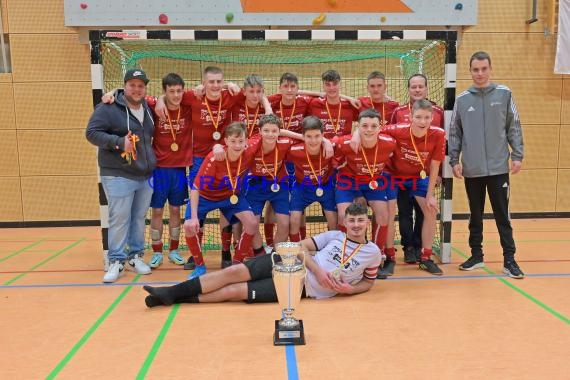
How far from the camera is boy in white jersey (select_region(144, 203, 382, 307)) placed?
3820 millimetres

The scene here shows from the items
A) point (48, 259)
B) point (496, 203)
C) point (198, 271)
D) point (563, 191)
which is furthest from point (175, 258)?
point (563, 191)

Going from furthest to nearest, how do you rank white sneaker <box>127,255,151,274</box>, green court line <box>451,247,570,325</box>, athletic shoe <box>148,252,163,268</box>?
1. athletic shoe <box>148,252,163,268</box>
2. white sneaker <box>127,255,151,274</box>
3. green court line <box>451,247,570,325</box>

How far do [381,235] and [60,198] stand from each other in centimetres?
531

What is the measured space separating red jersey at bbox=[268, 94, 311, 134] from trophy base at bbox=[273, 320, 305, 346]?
2550 mm

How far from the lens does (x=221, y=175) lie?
179 inches

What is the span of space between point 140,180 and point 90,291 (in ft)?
3.66

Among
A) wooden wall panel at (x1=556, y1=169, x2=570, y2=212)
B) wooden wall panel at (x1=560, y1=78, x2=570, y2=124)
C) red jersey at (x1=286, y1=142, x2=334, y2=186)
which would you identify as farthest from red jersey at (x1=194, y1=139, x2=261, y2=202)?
wooden wall panel at (x1=556, y1=169, x2=570, y2=212)

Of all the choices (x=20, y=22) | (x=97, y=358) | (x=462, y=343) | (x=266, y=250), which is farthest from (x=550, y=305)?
(x=20, y=22)

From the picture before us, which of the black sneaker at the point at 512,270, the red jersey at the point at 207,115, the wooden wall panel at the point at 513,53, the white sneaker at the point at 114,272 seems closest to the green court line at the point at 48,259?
the white sneaker at the point at 114,272

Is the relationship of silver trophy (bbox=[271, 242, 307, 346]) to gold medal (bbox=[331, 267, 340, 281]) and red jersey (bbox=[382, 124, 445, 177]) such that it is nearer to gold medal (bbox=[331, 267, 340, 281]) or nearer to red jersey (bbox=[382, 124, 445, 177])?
gold medal (bbox=[331, 267, 340, 281])

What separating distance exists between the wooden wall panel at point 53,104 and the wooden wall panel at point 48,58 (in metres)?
0.12

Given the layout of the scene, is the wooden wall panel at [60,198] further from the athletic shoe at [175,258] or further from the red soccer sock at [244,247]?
the red soccer sock at [244,247]

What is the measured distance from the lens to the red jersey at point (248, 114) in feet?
16.6

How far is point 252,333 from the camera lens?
3340 mm
